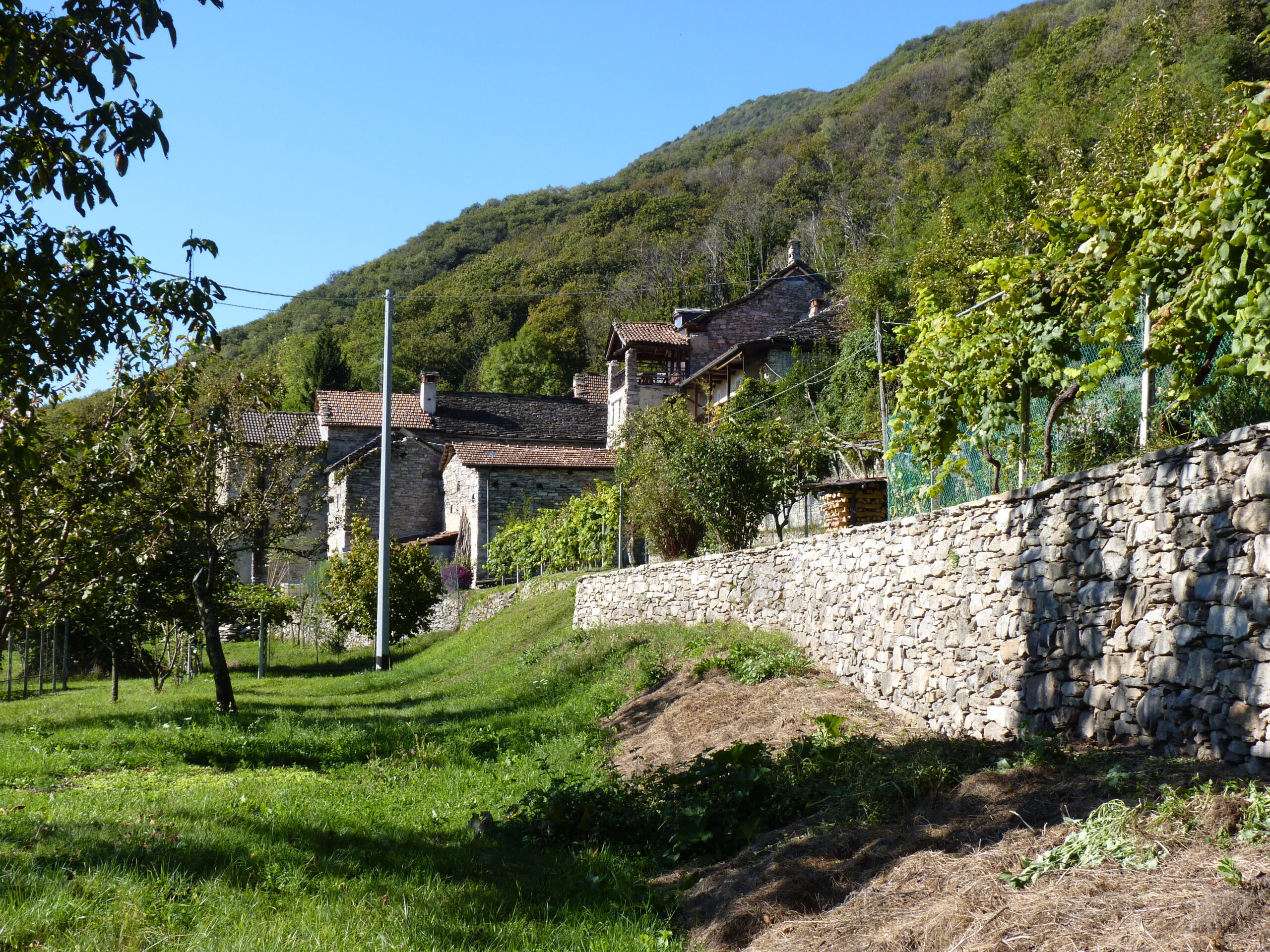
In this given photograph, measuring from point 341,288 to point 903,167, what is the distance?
6243 centimetres

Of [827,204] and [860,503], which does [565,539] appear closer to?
[860,503]

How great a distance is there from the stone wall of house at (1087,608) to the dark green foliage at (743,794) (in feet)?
2.59

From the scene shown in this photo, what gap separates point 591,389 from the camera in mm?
48406

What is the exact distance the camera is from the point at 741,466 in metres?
15.6

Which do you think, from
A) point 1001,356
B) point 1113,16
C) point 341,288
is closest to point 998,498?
point 1001,356

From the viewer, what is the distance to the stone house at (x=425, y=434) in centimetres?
3875

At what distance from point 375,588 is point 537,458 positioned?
9.11 metres

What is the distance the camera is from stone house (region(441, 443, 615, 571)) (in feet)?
107

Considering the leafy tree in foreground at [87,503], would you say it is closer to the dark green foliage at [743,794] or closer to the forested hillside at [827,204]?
the dark green foliage at [743,794]

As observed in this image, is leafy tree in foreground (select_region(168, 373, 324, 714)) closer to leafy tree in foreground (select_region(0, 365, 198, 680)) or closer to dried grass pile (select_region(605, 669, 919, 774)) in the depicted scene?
leafy tree in foreground (select_region(0, 365, 198, 680))

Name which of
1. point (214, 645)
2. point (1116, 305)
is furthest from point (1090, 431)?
point (214, 645)

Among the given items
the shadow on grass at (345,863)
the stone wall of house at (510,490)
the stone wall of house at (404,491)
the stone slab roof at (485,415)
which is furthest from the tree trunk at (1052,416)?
the stone slab roof at (485,415)

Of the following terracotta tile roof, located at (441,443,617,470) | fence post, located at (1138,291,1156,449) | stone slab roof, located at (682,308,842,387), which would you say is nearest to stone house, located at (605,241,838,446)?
stone slab roof, located at (682,308,842,387)

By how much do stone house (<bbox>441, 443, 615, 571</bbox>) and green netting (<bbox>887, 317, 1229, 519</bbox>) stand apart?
22.5 meters
